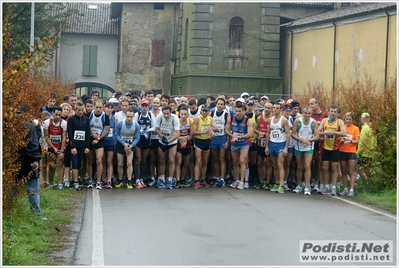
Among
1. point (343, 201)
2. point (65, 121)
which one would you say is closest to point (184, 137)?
point (65, 121)

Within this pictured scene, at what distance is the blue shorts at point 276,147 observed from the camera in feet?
61.3

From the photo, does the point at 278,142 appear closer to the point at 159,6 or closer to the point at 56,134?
the point at 56,134

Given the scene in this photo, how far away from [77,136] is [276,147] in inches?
183

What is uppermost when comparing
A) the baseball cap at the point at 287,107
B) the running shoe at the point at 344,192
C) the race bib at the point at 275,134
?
the baseball cap at the point at 287,107

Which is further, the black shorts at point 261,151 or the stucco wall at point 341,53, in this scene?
the stucco wall at point 341,53

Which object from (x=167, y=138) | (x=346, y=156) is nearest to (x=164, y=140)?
(x=167, y=138)

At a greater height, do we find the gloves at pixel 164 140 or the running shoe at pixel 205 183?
the gloves at pixel 164 140

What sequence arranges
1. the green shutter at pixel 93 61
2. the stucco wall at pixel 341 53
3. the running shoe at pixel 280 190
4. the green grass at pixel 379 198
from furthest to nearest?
the green shutter at pixel 93 61
the stucco wall at pixel 341 53
the running shoe at pixel 280 190
the green grass at pixel 379 198

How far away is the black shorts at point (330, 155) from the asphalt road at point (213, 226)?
3.35 ft

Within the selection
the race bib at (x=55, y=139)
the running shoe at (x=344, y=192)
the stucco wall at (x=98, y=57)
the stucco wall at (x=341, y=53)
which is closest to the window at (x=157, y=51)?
the stucco wall at (x=98, y=57)

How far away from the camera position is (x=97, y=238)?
460 inches

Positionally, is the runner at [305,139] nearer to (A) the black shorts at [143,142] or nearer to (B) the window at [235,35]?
(A) the black shorts at [143,142]

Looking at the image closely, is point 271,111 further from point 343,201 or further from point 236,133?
point 343,201

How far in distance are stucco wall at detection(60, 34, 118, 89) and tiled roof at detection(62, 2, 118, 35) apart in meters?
0.49
